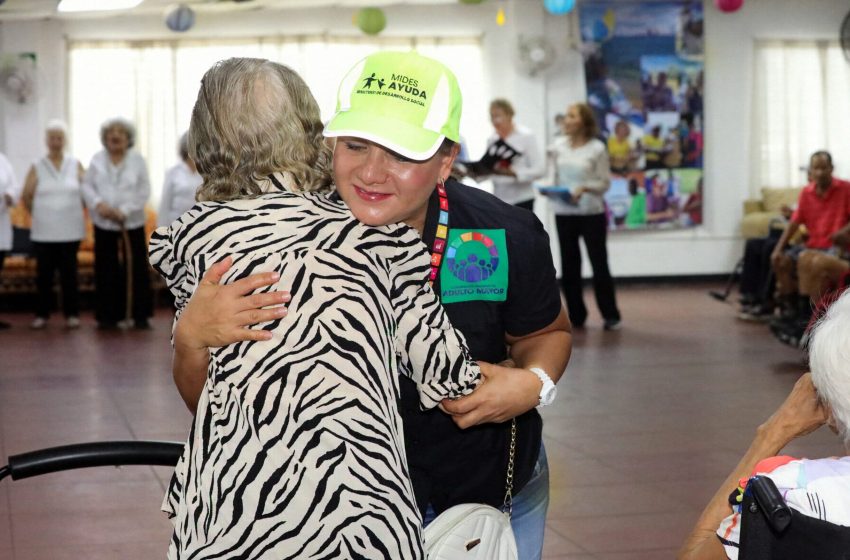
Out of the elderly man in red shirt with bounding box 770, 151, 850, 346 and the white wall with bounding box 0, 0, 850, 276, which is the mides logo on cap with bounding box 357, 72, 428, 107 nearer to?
the elderly man in red shirt with bounding box 770, 151, 850, 346

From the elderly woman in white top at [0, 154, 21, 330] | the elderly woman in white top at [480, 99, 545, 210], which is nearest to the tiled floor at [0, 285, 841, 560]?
the elderly woman in white top at [0, 154, 21, 330]

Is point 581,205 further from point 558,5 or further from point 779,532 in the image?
point 779,532

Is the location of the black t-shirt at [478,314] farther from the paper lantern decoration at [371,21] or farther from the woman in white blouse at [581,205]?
the paper lantern decoration at [371,21]

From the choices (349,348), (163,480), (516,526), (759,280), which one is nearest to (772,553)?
(516,526)

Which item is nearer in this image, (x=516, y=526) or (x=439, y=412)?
(x=439, y=412)

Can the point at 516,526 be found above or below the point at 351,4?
below

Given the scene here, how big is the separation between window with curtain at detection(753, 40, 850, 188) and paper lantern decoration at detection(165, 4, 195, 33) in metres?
6.58

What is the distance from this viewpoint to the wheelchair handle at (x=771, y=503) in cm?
146

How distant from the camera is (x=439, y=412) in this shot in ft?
5.75

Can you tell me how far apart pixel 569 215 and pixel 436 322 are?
Answer: 26.8 feet

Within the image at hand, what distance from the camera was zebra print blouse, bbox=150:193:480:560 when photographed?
1.33 meters

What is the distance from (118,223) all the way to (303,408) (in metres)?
8.74

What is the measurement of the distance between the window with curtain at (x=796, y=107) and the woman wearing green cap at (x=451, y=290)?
1261cm

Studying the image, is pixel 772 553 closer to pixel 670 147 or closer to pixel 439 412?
pixel 439 412
